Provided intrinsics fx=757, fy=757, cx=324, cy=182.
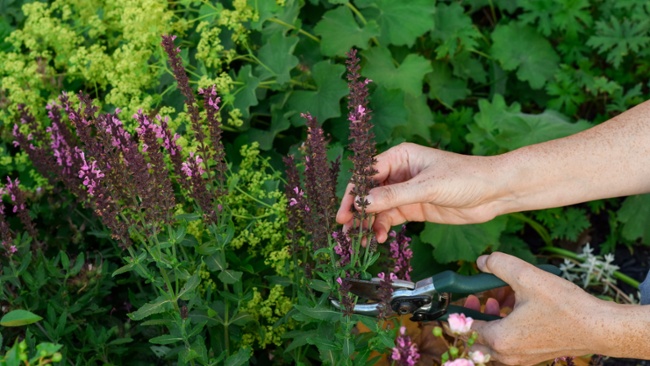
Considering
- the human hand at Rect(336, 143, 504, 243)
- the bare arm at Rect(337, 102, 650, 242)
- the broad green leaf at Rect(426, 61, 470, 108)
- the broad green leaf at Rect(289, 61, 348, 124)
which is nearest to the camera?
the human hand at Rect(336, 143, 504, 243)

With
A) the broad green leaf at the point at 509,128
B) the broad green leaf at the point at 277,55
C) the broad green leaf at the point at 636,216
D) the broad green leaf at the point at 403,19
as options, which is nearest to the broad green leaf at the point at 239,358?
the broad green leaf at the point at 277,55

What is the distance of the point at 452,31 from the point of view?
3287mm

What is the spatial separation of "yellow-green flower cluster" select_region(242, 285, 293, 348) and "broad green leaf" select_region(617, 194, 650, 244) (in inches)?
65.6

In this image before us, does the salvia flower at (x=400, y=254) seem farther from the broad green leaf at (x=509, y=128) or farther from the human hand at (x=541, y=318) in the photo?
the broad green leaf at (x=509, y=128)

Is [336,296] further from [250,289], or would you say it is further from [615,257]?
[615,257]

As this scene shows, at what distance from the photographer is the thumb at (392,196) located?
179 centimetres

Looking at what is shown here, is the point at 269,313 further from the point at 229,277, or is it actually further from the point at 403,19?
the point at 403,19

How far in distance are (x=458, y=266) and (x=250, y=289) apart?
1169 mm

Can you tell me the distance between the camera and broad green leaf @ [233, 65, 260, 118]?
105 inches

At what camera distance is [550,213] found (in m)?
3.21

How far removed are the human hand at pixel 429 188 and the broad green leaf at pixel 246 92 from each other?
0.74 meters

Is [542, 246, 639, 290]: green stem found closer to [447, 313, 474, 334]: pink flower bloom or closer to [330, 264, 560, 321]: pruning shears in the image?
[330, 264, 560, 321]: pruning shears

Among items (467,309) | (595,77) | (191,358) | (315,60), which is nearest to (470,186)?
(467,309)

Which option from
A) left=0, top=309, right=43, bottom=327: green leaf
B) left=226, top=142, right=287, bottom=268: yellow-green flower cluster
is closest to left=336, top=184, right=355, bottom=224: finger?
left=226, top=142, right=287, bottom=268: yellow-green flower cluster
